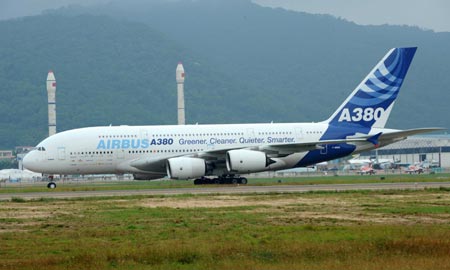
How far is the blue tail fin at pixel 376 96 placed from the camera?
57.1m

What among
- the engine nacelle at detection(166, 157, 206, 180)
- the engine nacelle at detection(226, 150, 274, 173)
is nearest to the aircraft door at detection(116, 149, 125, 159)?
the engine nacelle at detection(166, 157, 206, 180)

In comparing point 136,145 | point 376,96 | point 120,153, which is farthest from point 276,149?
point 120,153

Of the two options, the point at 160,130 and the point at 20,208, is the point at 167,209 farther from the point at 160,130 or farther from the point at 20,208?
the point at 160,130

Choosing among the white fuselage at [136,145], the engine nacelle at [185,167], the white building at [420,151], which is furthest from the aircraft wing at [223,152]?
the white building at [420,151]

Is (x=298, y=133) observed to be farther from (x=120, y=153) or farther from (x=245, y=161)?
(x=120, y=153)

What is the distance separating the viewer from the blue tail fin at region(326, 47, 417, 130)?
57062mm

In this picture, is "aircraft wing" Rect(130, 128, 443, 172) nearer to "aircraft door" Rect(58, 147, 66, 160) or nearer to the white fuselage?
the white fuselage

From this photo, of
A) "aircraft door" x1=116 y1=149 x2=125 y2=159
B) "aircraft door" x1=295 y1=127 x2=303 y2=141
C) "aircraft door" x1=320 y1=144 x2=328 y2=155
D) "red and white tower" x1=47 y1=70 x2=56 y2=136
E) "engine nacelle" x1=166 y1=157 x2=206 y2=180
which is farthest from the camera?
"red and white tower" x1=47 y1=70 x2=56 y2=136

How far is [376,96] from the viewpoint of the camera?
2260 inches

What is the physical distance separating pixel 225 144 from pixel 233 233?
99.2 ft

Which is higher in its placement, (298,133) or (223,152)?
(298,133)

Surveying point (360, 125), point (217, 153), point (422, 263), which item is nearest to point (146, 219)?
point (422, 263)

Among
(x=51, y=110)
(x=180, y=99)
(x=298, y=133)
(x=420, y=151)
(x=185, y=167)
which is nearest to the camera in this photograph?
(x=185, y=167)

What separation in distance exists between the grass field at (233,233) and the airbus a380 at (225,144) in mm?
15114
